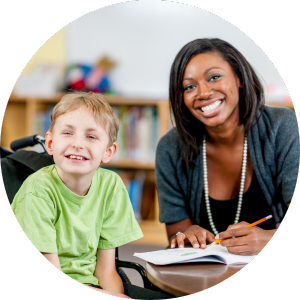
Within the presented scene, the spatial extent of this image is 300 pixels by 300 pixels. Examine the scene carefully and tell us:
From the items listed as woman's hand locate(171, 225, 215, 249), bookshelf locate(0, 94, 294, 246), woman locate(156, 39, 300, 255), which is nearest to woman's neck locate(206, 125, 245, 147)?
woman locate(156, 39, 300, 255)

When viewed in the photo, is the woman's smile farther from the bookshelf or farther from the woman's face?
the bookshelf

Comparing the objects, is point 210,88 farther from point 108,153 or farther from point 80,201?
point 80,201

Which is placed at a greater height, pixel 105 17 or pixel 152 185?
pixel 105 17

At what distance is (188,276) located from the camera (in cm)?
79

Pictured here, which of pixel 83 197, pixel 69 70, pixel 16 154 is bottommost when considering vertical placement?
pixel 83 197

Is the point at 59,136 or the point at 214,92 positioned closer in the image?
the point at 59,136

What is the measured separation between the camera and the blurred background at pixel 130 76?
2.54 meters

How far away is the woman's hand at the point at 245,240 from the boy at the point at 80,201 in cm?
27

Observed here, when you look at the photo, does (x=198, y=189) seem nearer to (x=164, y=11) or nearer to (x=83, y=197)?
(x=83, y=197)

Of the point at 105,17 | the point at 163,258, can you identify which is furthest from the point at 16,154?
the point at 105,17

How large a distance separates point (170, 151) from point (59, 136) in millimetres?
571

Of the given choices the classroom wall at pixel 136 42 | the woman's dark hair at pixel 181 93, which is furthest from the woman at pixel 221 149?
the classroom wall at pixel 136 42

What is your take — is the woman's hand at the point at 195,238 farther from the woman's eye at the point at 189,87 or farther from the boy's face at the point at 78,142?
the woman's eye at the point at 189,87

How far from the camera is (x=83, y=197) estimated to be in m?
0.90
